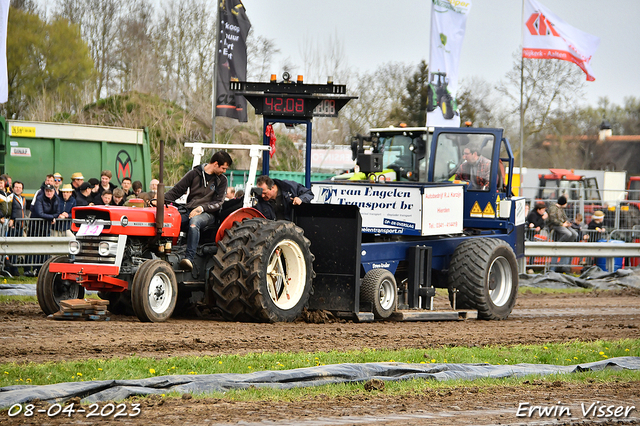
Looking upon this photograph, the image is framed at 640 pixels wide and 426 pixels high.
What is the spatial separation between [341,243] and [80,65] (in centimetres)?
2762

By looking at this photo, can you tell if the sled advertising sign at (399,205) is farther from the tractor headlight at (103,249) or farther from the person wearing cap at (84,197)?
the person wearing cap at (84,197)

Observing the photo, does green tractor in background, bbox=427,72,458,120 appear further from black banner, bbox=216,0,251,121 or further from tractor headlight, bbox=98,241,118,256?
tractor headlight, bbox=98,241,118,256

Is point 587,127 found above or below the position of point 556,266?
above

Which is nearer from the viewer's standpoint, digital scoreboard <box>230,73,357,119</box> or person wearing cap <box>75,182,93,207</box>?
digital scoreboard <box>230,73,357,119</box>

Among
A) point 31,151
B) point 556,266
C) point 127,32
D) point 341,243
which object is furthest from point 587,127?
point 341,243

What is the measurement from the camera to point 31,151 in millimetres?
18266

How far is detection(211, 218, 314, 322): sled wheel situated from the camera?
31.1 ft

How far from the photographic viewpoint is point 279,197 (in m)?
10.7

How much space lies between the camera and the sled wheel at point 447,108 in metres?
22.0

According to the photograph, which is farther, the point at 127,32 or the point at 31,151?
the point at 127,32

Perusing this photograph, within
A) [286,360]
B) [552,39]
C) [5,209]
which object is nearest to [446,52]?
[552,39]

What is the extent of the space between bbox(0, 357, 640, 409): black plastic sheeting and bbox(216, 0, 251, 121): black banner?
11483 mm

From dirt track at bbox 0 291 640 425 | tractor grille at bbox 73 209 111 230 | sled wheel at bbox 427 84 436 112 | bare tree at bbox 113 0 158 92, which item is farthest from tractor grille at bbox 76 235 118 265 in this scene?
bare tree at bbox 113 0 158 92

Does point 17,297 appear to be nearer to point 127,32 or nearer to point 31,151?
point 31,151
